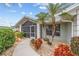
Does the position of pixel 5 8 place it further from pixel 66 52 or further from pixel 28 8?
pixel 66 52

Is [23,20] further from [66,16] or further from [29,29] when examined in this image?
[66,16]

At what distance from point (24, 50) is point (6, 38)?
320 mm

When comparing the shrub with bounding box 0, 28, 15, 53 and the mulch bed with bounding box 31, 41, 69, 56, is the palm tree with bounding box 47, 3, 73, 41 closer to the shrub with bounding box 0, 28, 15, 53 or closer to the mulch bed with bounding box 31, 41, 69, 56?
the mulch bed with bounding box 31, 41, 69, 56

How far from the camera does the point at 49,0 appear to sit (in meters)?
4.22

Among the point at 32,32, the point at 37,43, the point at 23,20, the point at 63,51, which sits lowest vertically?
the point at 63,51

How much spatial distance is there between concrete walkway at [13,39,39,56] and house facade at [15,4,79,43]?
12 centimetres

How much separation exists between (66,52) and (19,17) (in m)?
0.86

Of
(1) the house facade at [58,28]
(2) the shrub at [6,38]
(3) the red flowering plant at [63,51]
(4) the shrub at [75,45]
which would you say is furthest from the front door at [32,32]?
(4) the shrub at [75,45]

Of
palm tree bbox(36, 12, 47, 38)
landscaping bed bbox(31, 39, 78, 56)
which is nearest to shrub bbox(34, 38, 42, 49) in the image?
landscaping bed bbox(31, 39, 78, 56)

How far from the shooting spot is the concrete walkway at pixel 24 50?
4238 mm

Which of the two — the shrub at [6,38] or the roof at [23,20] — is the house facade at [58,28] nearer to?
the roof at [23,20]

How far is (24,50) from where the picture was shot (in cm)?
427

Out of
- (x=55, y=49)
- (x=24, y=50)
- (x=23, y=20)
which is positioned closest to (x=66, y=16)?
(x=55, y=49)

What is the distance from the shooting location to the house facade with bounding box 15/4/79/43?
4223 mm
